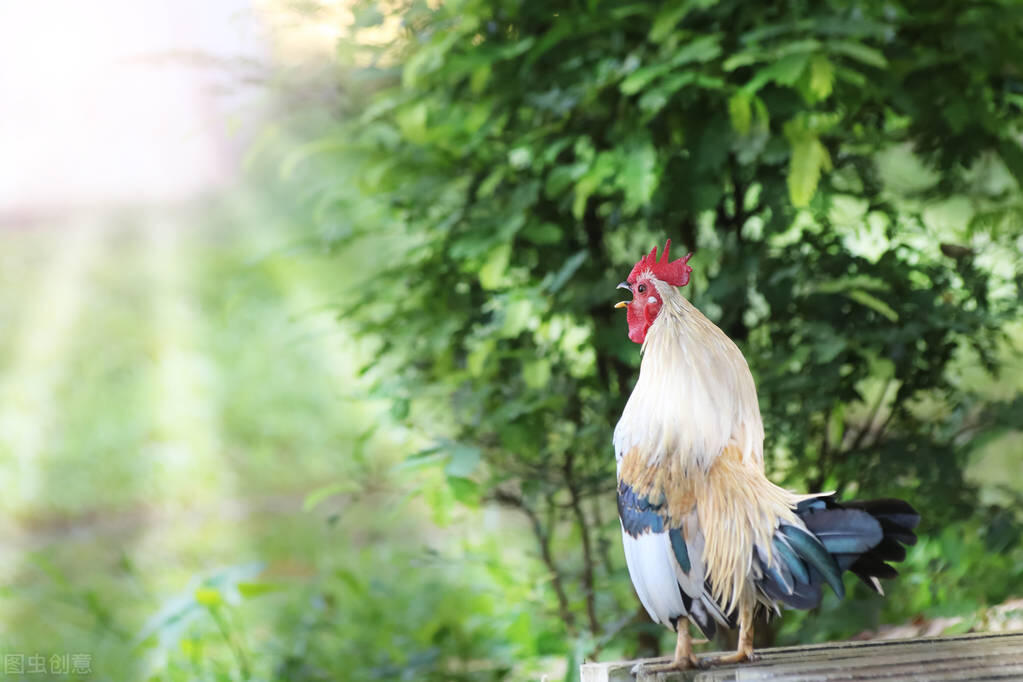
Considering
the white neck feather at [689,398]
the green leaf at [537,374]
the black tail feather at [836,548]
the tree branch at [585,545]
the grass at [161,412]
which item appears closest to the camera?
the black tail feather at [836,548]

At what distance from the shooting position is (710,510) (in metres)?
1.11

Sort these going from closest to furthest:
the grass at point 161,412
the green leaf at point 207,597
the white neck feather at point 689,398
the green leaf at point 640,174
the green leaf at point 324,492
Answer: the white neck feather at point 689,398 < the green leaf at point 640,174 < the green leaf at point 324,492 < the green leaf at point 207,597 < the grass at point 161,412

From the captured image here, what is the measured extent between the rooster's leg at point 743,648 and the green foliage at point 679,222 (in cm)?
79

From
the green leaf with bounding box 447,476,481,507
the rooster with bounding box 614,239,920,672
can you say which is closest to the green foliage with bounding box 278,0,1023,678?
the green leaf with bounding box 447,476,481,507

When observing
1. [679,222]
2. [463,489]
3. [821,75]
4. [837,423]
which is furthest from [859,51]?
[463,489]

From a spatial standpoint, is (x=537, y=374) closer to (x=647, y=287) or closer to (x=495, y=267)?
(x=495, y=267)

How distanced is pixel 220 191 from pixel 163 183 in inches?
14.3

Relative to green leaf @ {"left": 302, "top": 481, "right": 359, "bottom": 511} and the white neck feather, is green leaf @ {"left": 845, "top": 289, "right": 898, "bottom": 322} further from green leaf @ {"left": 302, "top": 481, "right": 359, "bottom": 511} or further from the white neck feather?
green leaf @ {"left": 302, "top": 481, "right": 359, "bottom": 511}

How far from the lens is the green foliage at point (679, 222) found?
6.15 ft

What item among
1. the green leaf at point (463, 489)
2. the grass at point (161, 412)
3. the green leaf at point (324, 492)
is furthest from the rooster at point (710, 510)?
the grass at point (161, 412)

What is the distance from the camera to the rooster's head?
121cm

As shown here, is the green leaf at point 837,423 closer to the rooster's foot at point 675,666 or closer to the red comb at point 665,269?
the red comb at point 665,269

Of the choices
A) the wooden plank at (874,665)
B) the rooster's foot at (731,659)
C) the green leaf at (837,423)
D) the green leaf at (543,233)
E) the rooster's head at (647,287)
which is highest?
the green leaf at (543,233)

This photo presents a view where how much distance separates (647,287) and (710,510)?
0.96ft
